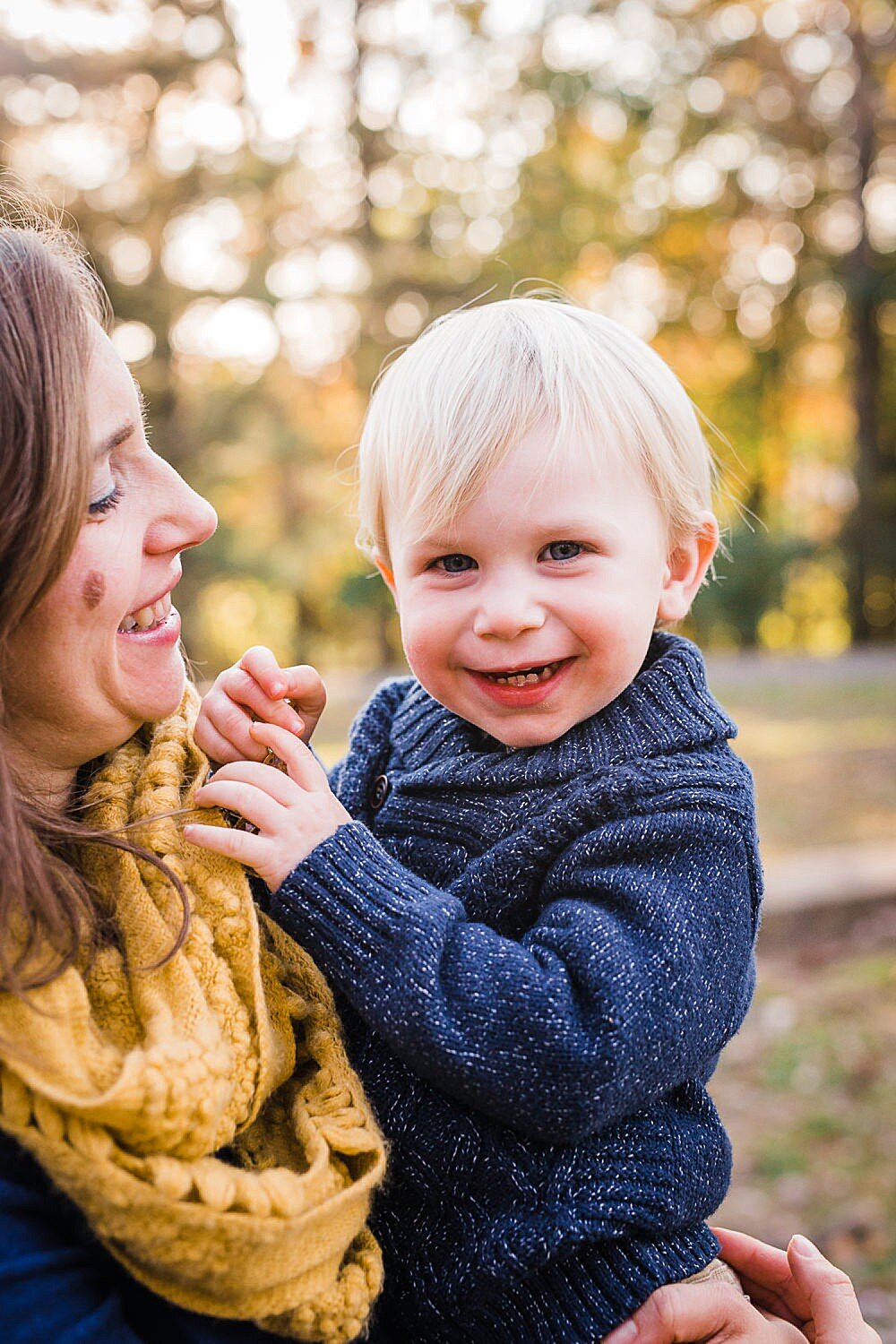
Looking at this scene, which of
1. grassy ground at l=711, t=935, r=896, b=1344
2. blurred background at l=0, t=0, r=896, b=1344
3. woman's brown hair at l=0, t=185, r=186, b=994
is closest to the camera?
woman's brown hair at l=0, t=185, r=186, b=994

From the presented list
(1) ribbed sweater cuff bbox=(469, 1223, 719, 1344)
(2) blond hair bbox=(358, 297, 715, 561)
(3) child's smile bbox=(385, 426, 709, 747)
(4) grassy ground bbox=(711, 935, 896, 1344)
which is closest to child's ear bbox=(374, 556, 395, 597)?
(2) blond hair bbox=(358, 297, 715, 561)

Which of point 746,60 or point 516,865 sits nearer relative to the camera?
point 516,865

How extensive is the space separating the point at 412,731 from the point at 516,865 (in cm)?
42

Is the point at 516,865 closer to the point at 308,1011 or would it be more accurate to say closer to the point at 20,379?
the point at 308,1011

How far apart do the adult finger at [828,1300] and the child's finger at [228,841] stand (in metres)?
1.10

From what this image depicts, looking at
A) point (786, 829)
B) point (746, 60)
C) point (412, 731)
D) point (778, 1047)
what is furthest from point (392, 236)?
point (412, 731)

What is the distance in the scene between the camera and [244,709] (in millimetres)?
1876

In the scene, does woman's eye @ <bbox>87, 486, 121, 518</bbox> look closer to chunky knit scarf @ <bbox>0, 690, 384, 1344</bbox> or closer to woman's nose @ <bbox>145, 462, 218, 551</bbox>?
woman's nose @ <bbox>145, 462, 218, 551</bbox>

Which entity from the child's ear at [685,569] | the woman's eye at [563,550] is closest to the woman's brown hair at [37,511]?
the woman's eye at [563,550]

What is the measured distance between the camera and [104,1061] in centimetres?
139

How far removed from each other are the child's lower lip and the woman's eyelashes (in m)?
0.63

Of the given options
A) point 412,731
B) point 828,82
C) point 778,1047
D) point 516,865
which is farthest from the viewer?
point 828,82

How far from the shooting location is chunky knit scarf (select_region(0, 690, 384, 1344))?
133 cm

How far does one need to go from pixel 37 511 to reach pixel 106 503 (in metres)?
0.15
